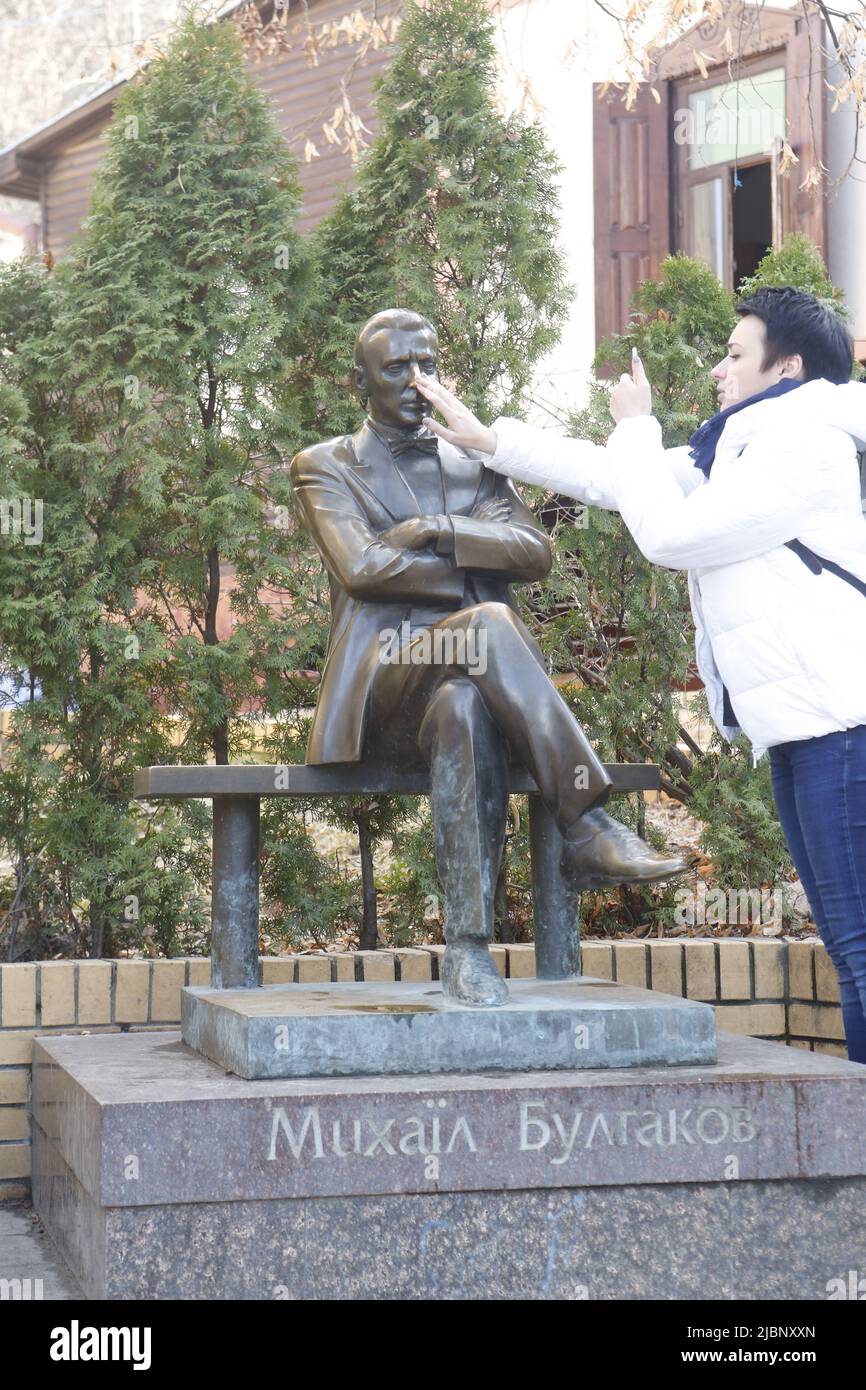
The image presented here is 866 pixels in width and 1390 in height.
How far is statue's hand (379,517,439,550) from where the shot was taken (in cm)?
329

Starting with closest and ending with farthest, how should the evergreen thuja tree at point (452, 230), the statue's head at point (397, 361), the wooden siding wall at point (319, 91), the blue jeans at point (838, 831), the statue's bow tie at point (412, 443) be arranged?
the blue jeans at point (838, 831) → the statue's head at point (397, 361) → the statue's bow tie at point (412, 443) → the evergreen thuja tree at point (452, 230) → the wooden siding wall at point (319, 91)

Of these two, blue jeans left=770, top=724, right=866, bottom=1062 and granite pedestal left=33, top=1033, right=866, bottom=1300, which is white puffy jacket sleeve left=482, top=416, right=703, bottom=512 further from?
granite pedestal left=33, top=1033, right=866, bottom=1300

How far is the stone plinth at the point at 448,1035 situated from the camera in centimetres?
291

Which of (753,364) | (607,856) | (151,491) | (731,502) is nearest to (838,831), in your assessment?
(607,856)

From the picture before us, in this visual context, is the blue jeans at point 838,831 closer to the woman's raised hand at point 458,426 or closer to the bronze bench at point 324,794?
the bronze bench at point 324,794

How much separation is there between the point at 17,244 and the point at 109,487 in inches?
425

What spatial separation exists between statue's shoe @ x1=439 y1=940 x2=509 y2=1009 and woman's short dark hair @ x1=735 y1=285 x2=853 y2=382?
53.1 inches

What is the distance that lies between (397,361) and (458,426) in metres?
0.27

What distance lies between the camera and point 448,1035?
2.97 m

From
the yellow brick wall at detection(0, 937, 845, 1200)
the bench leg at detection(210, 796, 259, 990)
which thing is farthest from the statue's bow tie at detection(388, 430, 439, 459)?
the yellow brick wall at detection(0, 937, 845, 1200)

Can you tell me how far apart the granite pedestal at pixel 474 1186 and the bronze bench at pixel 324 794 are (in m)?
0.60

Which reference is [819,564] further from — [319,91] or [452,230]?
[319,91]

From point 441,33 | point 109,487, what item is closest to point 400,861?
point 109,487

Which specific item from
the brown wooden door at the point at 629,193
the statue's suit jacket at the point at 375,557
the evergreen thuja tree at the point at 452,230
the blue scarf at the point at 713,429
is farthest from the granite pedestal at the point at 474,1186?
the brown wooden door at the point at 629,193
